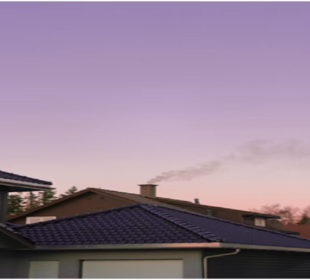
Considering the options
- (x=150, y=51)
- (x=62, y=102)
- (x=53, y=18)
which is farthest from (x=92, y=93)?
(x=53, y=18)

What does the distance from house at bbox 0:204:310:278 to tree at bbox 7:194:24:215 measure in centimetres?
4568

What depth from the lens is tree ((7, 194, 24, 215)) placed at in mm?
57750

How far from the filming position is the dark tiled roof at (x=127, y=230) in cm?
1206

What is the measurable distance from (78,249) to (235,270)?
490 cm

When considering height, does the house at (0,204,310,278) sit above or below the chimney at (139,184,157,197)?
below

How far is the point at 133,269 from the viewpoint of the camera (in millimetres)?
12422

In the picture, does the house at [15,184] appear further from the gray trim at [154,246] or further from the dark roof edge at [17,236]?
the gray trim at [154,246]

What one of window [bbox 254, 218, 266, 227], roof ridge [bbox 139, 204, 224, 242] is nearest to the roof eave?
roof ridge [bbox 139, 204, 224, 242]

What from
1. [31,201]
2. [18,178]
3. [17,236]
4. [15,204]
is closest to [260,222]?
[18,178]

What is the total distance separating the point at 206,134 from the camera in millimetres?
24141

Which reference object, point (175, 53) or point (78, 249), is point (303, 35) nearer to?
point (175, 53)

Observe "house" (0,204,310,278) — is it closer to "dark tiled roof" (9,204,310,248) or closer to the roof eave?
"dark tiled roof" (9,204,310,248)

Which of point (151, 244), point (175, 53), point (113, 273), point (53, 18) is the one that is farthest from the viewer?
point (175, 53)

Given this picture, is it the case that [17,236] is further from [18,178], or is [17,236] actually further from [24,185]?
[18,178]
